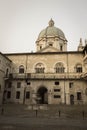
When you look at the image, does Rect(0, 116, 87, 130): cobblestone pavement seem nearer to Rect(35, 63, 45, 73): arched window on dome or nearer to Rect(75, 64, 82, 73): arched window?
Rect(75, 64, 82, 73): arched window

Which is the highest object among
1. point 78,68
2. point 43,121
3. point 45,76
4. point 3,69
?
point 78,68

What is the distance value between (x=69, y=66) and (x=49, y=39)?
14.2 metres

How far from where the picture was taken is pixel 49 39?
4644 cm

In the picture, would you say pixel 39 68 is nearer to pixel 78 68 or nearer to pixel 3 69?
pixel 3 69

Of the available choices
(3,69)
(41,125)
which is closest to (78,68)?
(3,69)

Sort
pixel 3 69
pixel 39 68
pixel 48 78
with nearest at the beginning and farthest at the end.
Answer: pixel 3 69
pixel 48 78
pixel 39 68

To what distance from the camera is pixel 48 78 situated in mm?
34250

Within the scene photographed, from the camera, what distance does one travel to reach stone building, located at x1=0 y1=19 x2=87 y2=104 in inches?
1299

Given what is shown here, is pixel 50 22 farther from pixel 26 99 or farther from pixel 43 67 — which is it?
pixel 26 99

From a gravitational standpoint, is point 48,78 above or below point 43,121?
above

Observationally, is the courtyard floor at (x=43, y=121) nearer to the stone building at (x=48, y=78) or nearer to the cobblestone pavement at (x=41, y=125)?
the cobblestone pavement at (x=41, y=125)

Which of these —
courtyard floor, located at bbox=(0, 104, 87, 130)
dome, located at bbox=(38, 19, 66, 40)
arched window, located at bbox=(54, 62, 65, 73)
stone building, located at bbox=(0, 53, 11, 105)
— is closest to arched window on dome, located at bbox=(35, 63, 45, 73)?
arched window, located at bbox=(54, 62, 65, 73)

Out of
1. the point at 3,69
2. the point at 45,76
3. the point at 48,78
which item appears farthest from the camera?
the point at 45,76

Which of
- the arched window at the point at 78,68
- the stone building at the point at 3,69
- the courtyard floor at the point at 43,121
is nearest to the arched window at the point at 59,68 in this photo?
the arched window at the point at 78,68
